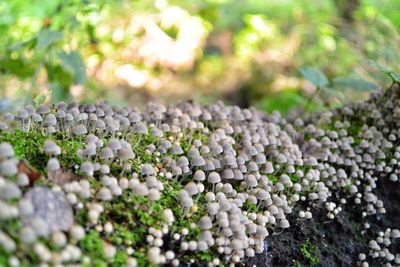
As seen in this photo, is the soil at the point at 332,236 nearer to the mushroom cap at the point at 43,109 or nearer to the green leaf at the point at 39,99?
the mushroom cap at the point at 43,109

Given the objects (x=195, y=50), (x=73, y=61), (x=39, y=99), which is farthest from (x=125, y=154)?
(x=195, y=50)

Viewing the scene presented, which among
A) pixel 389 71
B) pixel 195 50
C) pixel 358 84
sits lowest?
pixel 195 50

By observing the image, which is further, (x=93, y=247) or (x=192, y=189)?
(x=192, y=189)

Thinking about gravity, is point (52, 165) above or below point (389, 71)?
below

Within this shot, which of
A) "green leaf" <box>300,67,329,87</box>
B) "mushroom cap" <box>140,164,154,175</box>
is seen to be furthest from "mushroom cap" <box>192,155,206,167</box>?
"green leaf" <box>300,67,329,87</box>

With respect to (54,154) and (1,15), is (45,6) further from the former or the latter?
(54,154)

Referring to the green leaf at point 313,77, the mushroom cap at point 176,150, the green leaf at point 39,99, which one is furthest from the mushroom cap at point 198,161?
the green leaf at point 313,77

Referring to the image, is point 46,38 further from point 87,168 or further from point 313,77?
point 313,77
